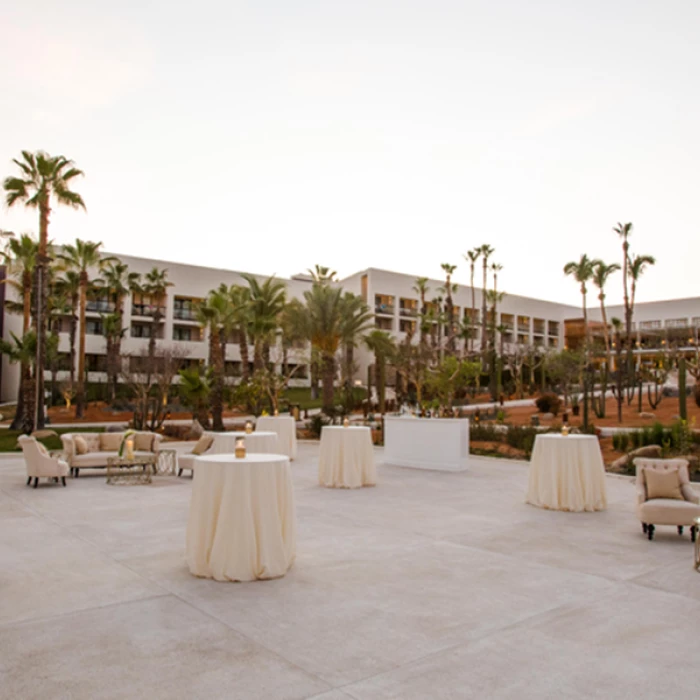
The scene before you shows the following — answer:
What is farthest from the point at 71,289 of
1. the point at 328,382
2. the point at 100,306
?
the point at 328,382

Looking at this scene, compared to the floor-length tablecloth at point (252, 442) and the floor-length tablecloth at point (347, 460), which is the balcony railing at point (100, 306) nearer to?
the floor-length tablecloth at point (252, 442)

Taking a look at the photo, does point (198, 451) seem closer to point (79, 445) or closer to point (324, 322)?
point (79, 445)

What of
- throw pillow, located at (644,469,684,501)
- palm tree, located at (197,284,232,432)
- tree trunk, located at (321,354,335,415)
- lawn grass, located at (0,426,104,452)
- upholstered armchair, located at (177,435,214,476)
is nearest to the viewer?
throw pillow, located at (644,469,684,501)

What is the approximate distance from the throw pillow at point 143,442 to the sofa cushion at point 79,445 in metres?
1.04

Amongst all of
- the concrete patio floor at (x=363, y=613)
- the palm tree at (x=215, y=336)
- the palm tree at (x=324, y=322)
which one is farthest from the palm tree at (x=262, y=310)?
the concrete patio floor at (x=363, y=613)

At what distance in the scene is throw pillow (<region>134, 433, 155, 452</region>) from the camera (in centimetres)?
1342

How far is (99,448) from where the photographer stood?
13.4 m

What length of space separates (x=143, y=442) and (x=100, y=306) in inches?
1400

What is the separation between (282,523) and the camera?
223 inches

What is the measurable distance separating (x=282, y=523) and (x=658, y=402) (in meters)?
31.4

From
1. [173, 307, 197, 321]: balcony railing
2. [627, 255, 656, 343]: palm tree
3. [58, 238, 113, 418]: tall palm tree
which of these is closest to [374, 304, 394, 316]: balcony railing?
[173, 307, 197, 321]: balcony railing

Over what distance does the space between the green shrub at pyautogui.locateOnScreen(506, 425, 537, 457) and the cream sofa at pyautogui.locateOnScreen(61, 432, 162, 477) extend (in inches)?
413

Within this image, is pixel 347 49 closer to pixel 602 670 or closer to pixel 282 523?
pixel 282 523

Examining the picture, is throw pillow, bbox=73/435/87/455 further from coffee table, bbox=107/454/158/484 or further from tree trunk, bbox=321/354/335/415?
tree trunk, bbox=321/354/335/415
